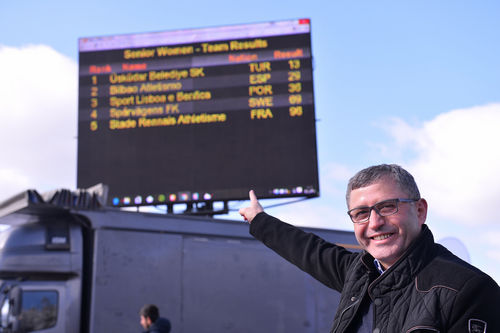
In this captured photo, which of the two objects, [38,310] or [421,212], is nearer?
[421,212]

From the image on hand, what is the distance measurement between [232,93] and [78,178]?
357 cm

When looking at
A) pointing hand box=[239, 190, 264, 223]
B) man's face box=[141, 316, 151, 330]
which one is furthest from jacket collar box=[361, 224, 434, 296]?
man's face box=[141, 316, 151, 330]

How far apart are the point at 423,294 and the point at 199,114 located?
11415 mm

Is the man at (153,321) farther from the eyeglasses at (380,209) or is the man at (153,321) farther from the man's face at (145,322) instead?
the eyeglasses at (380,209)

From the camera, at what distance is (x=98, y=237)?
804 centimetres

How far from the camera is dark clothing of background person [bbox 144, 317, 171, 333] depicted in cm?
746

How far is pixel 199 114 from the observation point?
13.2 m

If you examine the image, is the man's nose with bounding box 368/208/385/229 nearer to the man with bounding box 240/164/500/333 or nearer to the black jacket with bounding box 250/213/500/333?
the man with bounding box 240/164/500/333

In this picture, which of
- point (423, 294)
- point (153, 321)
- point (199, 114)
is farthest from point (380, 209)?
point (199, 114)

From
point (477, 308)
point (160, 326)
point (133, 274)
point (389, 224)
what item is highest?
point (389, 224)

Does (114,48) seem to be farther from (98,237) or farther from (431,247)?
(431,247)

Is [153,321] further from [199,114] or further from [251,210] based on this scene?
[199,114]

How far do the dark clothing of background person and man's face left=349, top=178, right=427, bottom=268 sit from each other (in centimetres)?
570

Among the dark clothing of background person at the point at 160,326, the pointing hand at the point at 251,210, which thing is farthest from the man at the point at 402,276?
the dark clothing of background person at the point at 160,326
